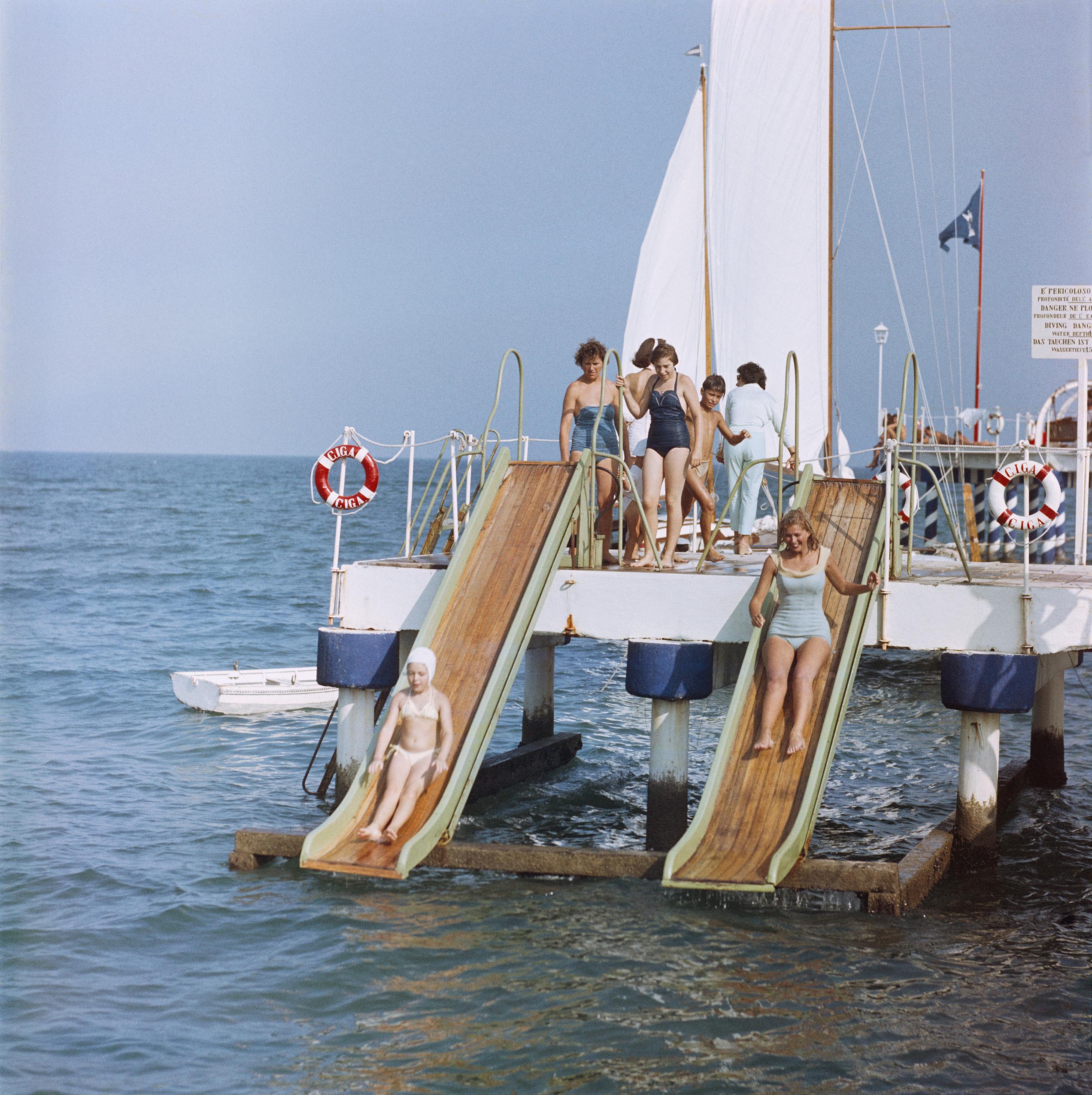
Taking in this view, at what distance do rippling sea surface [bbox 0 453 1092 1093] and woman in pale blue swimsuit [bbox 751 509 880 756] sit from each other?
1492 millimetres

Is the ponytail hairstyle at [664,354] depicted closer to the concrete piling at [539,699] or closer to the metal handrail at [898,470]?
the metal handrail at [898,470]

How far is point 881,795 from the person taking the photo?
14617 millimetres

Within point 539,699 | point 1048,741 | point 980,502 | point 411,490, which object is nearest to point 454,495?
point 411,490

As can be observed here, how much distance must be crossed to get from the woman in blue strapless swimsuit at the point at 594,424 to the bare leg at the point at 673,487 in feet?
1.82

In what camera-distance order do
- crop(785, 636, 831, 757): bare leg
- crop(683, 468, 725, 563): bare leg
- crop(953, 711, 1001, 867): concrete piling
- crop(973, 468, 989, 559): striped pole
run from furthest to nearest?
1. crop(973, 468, 989, 559): striped pole
2. crop(683, 468, 725, 563): bare leg
3. crop(953, 711, 1001, 867): concrete piling
4. crop(785, 636, 831, 757): bare leg

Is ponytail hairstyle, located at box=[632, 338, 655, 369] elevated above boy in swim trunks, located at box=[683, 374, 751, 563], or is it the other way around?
ponytail hairstyle, located at box=[632, 338, 655, 369]

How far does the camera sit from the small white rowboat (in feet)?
59.5

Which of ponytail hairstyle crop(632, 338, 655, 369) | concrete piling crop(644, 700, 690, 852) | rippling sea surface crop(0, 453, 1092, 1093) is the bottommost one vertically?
rippling sea surface crop(0, 453, 1092, 1093)

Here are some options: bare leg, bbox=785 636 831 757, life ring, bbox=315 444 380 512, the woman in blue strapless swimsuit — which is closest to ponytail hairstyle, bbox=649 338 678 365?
the woman in blue strapless swimsuit

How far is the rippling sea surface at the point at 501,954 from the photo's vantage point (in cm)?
754

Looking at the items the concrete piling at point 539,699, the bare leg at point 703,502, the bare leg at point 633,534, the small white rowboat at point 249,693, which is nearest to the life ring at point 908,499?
the bare leg at point 703,502

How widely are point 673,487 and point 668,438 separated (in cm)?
44

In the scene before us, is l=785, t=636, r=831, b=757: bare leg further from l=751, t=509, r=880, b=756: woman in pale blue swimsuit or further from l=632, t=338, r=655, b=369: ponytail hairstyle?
l=632, t=338, r=655, b=369: ponytail hairstyle

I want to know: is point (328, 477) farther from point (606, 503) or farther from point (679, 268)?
point (679, 268)
